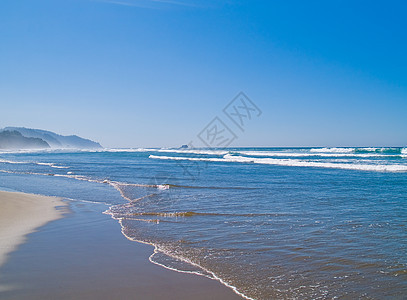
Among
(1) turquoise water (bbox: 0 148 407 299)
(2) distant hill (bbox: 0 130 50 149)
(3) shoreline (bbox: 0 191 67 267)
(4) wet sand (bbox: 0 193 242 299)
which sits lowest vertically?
(1) turquoise water (bbox: 0 148 407 299)

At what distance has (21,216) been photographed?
7.64 meters

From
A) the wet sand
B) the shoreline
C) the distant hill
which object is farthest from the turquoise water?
the distant hill

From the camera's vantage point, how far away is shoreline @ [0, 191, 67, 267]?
541cm

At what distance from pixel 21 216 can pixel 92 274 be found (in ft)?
16.2

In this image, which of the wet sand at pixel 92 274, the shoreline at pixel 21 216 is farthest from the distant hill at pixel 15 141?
the wet sand at pixel 92 274

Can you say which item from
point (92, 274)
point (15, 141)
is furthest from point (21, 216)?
point (15, 141)

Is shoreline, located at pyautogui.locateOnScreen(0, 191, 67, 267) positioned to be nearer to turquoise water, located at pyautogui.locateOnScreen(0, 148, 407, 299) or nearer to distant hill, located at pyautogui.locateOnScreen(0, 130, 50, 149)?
turquoise water, located at pyautogui.locateOnScreen(0, 148, 407, 299)

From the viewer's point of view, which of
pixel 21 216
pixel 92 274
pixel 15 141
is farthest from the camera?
pixel 15 141

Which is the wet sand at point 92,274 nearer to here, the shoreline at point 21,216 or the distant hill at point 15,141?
the shoreline at point 21,216

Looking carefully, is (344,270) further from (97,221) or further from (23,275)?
(97,221)

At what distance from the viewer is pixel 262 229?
20.4 ft

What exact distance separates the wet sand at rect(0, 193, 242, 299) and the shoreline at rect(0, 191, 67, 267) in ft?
0.73

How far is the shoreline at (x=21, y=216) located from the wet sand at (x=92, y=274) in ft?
0.73

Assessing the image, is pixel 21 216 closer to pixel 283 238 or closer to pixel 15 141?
pixel 283 238
